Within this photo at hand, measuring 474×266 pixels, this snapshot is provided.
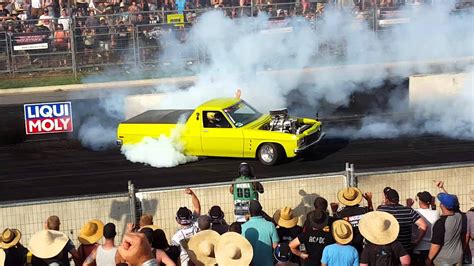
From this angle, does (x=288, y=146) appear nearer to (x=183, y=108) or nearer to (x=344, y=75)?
(x=183, y=108)

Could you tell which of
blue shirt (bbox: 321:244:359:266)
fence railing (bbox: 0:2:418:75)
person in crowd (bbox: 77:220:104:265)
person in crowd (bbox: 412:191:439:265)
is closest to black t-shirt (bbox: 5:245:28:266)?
person in crowd (bbox: 77:220:104:265)

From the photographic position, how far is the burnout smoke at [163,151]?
49.9 ft

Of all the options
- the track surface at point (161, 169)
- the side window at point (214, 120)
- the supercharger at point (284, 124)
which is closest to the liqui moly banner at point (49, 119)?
the track surface at point (161, 169)

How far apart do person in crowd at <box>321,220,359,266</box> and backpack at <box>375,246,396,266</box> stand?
0.19m

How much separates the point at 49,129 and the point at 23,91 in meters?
7.62

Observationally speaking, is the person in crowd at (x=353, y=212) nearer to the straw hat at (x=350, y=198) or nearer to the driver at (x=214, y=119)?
the straw hat at (x=350, y=198)

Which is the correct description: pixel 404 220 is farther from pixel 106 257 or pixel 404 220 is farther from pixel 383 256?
pixel 106 257

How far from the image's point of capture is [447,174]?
10.1 metres

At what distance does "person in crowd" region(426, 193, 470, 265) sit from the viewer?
282 inches

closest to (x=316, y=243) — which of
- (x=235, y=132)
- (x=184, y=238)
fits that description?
(x=184, y=238)

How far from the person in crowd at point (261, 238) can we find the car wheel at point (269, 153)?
7674 mm

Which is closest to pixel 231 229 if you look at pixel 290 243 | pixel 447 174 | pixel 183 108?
pixel 290 243

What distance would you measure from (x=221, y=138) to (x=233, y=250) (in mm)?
8887

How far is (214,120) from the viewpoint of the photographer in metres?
15.2
